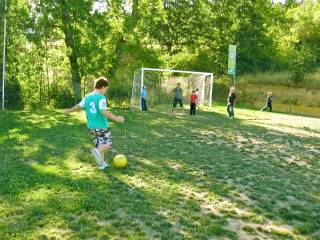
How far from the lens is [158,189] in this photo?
24.6 ft

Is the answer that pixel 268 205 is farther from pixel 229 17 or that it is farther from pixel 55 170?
pixel 229 17

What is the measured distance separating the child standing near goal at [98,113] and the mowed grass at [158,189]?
1.47 feet

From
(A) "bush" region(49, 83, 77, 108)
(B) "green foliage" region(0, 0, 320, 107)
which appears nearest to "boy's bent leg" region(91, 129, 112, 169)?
(B) "green foliage" region(0, 0, 320, 107)

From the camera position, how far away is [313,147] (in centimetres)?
1384

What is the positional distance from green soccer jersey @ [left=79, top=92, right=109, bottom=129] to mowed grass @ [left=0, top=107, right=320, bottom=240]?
0.90 meters

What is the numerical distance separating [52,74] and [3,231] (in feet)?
88.5

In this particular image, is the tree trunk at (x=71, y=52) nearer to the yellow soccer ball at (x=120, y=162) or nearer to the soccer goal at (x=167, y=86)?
the soccer goal at (x=167, y=86)

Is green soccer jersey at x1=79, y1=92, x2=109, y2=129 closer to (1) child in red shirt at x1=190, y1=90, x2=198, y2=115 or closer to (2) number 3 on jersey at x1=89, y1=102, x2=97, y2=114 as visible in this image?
(2) number 3 on jersey at x1=89, y1=102, x2=97, y2=114

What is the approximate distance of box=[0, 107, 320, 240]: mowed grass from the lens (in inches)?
220

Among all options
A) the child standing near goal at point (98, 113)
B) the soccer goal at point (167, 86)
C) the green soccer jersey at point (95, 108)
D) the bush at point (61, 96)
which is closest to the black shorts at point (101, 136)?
the child standing near goal at point (98, 113)

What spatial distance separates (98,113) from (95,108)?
11 centimetres

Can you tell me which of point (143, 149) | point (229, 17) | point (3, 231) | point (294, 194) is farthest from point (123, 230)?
point (229, 17)

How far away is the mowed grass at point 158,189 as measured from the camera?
18.4 ft

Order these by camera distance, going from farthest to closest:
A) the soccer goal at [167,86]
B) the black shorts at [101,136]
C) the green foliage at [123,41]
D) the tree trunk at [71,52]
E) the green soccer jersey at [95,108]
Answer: the soccer goal at [167,86] < the green foliage at [123,41] < the tree trunk at [71,52] < the black shorts at [101,136] < the green soccer jersey at [95,108]
